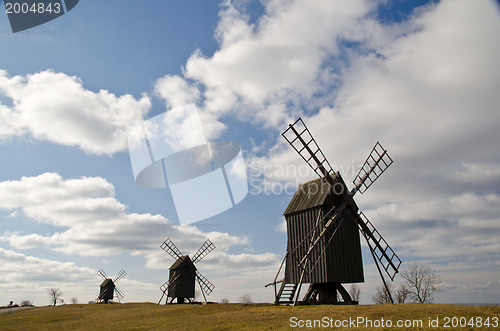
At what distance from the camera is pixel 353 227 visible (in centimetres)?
2298

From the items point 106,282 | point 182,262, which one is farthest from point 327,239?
point 106,282

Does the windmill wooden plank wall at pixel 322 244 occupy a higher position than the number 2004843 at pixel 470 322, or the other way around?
the windmill wooden plank wall at pixel 322 244

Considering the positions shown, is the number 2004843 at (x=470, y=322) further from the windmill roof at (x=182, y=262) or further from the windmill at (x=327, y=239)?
the windmill roof at (x=182, y=262)

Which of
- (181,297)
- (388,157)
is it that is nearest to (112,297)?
(181,297)

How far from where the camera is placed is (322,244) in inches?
842

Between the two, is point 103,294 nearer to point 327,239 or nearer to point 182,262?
point 182,262

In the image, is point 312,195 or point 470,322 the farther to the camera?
point 312,195

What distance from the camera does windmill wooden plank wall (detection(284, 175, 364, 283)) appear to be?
21344mm

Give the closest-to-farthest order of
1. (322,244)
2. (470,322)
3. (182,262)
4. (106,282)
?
(470,322)
(322,244)
(182,262)
(106,282)

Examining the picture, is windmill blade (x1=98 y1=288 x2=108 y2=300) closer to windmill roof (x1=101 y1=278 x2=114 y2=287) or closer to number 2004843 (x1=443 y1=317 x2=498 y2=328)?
windmill roof (x1=101 y1=278 x2=114 y2=287)

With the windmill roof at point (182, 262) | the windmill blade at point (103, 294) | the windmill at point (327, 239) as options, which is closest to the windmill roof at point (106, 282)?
the windmill blade at point (103, 294)

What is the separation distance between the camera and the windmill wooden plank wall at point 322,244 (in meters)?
21.3

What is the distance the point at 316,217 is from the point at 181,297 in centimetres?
2866

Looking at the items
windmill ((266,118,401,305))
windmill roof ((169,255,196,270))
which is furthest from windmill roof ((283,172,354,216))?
windmill roof ((169,255,196,270))
